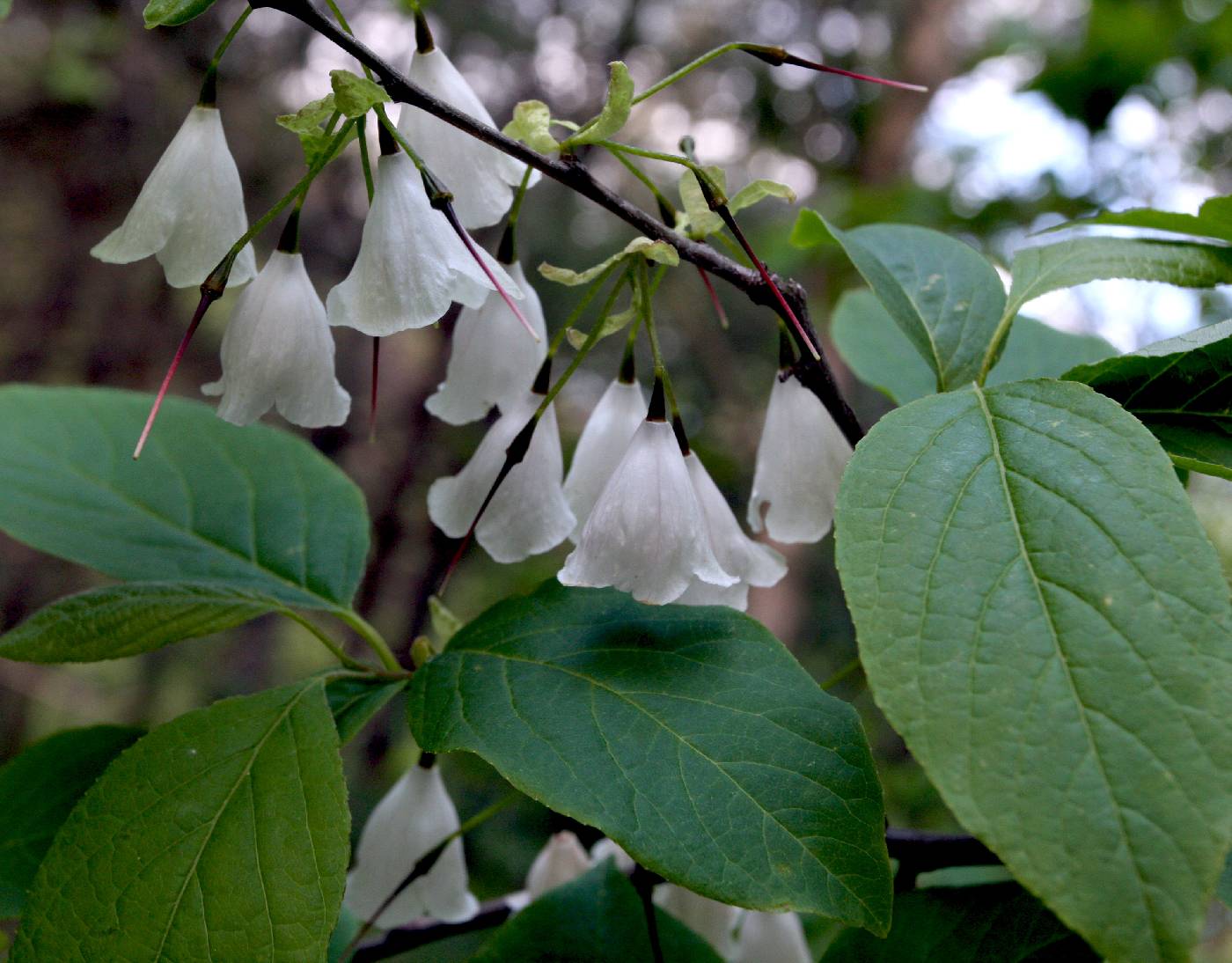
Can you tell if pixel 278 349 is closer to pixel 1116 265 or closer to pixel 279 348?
pixel 279 348

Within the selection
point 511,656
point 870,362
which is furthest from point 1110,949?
point 870,362

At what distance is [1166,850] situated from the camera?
17.8 inches

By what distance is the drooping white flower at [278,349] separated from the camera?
2.60ft

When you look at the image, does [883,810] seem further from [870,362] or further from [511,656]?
[870,362]

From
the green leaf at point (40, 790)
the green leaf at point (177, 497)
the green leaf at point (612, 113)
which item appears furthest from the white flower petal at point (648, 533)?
the green leaf at point (40, 790)

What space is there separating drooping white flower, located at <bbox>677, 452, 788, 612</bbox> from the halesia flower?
8 centimetres

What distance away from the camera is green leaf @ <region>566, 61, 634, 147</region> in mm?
719

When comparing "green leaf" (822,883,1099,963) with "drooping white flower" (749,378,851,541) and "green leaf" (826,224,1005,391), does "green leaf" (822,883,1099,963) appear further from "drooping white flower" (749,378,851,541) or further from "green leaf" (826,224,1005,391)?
"green leaf" (826,224,1005,391)

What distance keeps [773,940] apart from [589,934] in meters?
0.26

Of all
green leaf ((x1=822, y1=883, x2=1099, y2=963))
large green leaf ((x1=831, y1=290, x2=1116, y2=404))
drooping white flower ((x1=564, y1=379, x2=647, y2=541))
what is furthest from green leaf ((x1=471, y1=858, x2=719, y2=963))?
large green leaf ((x1=831, y1=290, x2=1116, y2=404))

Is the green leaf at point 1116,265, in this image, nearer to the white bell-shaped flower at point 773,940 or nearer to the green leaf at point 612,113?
the green leaf at point 612,113

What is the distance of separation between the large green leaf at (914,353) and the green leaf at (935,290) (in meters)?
0.15

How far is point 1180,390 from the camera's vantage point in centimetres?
80

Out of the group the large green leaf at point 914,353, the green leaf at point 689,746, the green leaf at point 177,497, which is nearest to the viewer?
the green leaf at point 689,746
